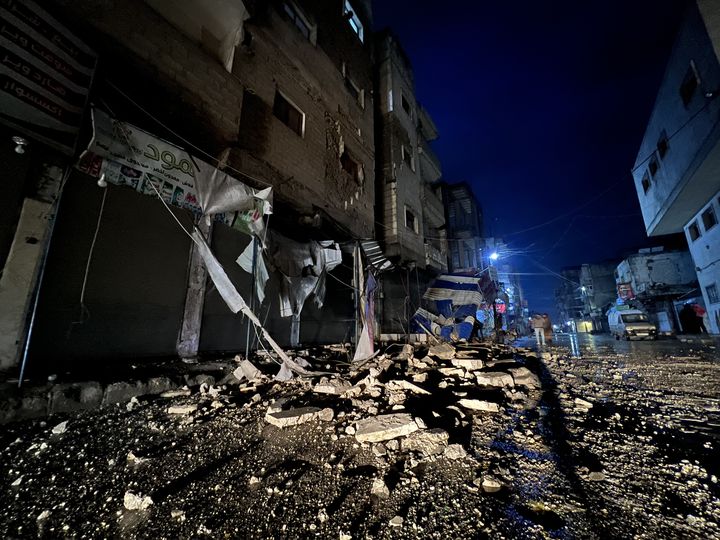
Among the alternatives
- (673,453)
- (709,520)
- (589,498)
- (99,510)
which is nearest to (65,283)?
(99,510)

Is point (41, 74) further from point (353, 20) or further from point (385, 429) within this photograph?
point (353, 20)

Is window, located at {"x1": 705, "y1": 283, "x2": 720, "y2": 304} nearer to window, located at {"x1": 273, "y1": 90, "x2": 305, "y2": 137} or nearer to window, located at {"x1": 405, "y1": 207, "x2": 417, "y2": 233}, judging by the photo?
window, located at {"x1": 405, "y1": 207, "x2": 417, "y2": 233}

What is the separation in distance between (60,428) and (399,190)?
13.4m

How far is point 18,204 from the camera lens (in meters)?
3.44

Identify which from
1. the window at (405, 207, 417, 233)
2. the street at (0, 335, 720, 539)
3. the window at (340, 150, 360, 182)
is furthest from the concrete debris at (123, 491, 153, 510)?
the window at (405, 207, 417, 233)

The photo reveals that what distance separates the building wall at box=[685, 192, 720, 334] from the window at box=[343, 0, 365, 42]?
21483 mm

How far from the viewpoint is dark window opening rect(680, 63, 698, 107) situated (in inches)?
477

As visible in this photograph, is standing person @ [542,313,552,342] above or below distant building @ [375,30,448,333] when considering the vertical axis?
below

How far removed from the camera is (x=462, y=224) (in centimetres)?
2453

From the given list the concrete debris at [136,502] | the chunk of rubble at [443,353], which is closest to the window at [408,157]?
the chunk of rubble at [443,353]

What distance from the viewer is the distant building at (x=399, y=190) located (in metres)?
12.9

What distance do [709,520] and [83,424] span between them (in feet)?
15.7

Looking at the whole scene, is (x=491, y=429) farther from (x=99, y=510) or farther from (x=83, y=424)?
(x=83, y=424)

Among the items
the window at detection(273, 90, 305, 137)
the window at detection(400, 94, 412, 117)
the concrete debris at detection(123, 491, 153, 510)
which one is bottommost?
the concrete debris at detection(123, 491, 153, 510)
